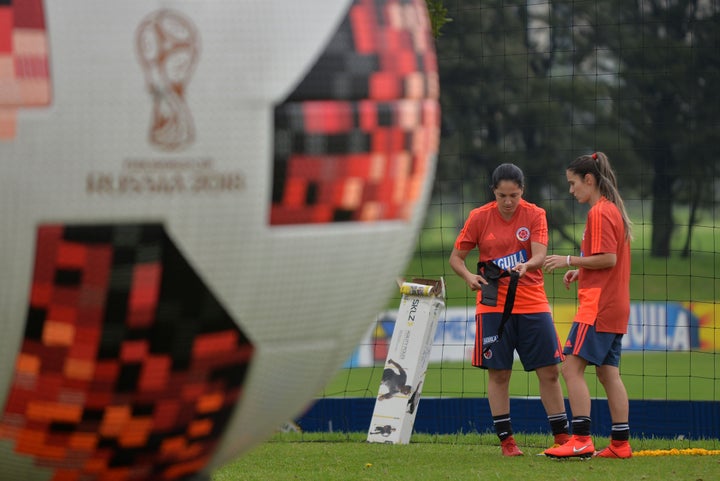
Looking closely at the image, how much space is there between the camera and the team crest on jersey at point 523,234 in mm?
6867

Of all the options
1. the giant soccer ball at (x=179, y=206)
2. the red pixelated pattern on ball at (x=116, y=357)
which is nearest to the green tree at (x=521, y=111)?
the giant soccer ball at (x=179, y=206)

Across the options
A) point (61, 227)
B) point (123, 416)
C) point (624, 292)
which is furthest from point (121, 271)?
point (624, 292)

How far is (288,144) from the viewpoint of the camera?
2510 mm

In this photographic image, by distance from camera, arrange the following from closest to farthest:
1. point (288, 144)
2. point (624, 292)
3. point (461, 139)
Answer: point (288, 144) < point (624, 292) < point (461, 139)

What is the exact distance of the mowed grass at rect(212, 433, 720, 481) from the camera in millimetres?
6188

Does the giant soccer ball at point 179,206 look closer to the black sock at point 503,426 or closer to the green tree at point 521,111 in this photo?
the black sock at point 503,426

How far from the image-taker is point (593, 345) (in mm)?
6551

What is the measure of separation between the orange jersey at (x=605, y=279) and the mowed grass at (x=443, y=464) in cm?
79

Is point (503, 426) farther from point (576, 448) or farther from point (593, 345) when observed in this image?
point (593, 345)

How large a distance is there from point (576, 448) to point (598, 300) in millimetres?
818

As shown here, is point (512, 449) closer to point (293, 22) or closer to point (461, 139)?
point (293, 22)

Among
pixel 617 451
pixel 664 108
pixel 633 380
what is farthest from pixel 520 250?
pixel 664 108

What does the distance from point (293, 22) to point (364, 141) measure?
0.29 m

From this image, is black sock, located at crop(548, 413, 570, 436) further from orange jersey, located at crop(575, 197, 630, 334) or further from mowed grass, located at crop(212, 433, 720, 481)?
orange jersey, located at crop(575, 197, 630, 334)
